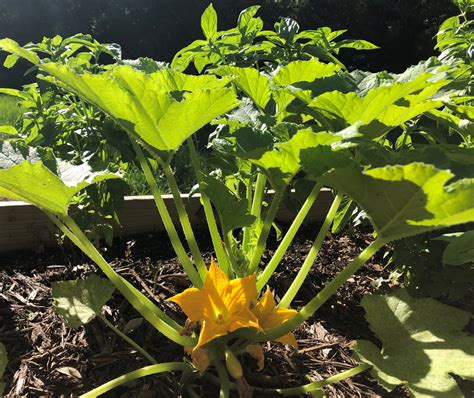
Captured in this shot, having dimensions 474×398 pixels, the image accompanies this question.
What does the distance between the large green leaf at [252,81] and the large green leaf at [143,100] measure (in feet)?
0.54

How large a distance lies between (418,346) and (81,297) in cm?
82

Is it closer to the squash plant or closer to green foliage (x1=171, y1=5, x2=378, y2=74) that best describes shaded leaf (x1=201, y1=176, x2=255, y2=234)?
the squash plant

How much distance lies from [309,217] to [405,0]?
22.0 ft

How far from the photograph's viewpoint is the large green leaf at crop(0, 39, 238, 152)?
92 centimetres

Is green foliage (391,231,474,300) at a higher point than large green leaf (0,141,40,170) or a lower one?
lower

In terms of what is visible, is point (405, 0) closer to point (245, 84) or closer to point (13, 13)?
point (13, 13)

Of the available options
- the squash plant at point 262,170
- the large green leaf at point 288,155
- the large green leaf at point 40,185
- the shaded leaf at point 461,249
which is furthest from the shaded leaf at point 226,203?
the shaded leaf at point 461,249

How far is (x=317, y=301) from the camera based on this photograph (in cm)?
105

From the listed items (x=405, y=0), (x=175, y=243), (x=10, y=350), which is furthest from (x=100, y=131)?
(x=405, y=0)

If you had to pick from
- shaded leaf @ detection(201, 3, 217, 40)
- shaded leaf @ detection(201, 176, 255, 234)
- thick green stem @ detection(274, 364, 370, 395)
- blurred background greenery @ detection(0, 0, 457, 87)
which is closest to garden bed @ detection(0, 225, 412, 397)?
thick green stem @ detection(274, 364, 370, 395)

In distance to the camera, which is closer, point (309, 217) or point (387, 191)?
point (387, 191)

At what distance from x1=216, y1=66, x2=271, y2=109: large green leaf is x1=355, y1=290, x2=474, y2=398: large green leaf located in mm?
566

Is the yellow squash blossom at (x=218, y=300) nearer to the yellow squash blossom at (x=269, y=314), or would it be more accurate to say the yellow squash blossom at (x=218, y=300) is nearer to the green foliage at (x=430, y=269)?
the yellow squash blossom at (x=269, y=314)

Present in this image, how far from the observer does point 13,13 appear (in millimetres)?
7980
